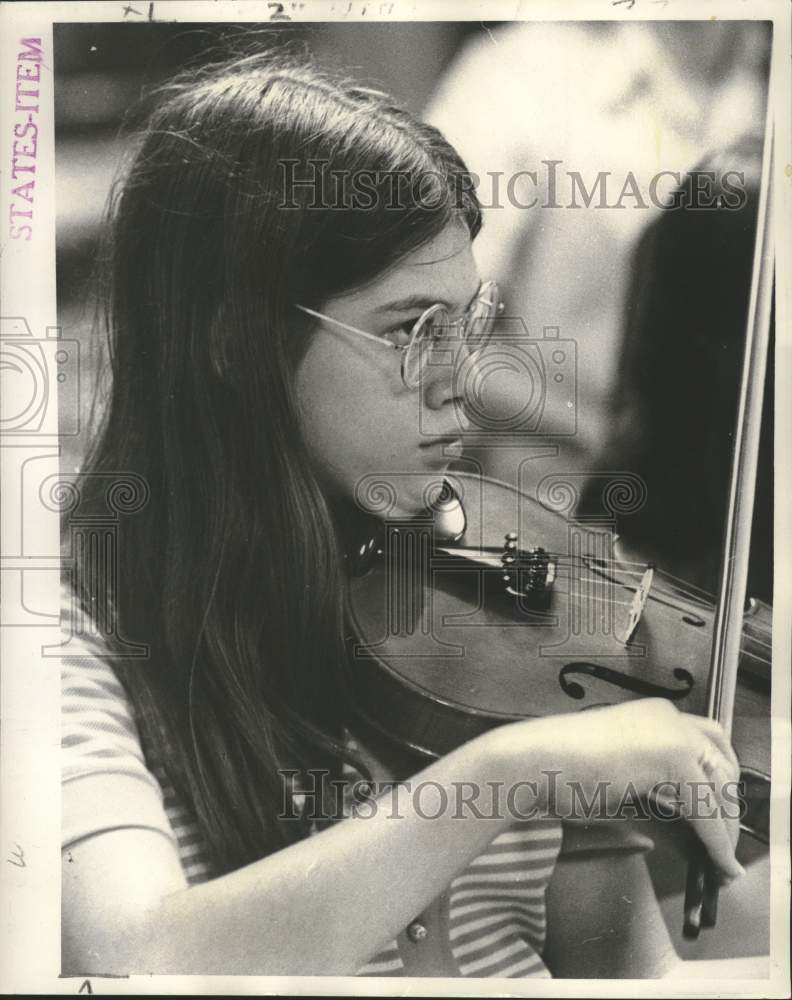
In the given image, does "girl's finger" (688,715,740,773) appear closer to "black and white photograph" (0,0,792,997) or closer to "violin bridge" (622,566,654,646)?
"black and white photograph" (0,0,792,997)

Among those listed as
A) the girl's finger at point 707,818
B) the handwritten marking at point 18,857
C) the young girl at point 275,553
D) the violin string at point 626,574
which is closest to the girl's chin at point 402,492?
the young girl at point 275,553

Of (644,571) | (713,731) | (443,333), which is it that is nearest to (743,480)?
(644,571)

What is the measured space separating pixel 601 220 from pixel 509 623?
64 cm

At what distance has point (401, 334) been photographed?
1596 mm

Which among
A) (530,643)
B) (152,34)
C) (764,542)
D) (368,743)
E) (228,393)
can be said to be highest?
(152,34)

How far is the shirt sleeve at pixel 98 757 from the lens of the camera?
1590 mm

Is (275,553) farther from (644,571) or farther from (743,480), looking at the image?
(743,480)

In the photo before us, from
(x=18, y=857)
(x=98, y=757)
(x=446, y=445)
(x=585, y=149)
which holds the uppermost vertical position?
(x=585, y=149)

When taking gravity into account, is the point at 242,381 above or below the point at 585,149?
below

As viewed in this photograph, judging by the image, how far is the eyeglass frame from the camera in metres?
1.58

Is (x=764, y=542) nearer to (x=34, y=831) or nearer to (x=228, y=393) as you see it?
(x=228, y=393)

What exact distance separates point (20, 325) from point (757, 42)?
123 centimetres

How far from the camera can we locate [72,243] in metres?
1.62

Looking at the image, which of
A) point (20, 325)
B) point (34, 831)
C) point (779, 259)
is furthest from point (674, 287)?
point (34, 831)
